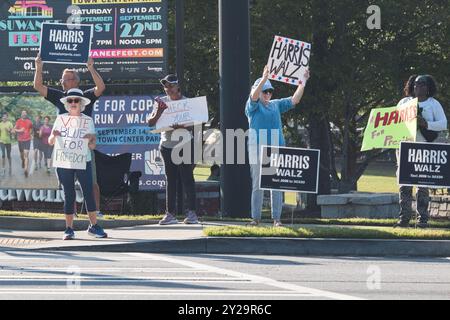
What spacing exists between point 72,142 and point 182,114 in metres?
1.89

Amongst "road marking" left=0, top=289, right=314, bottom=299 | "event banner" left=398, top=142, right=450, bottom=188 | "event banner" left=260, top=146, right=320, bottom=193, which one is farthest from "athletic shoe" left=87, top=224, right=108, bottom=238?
"road marking" left=0, top=289, right=314, bottom=299

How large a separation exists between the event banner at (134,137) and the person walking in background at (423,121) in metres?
6.29

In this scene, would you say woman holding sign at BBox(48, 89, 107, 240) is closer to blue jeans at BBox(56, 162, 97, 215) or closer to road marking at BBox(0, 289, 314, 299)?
blue jeans at BBox(56, 162, 97, 215)

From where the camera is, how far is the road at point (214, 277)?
8.73 meters

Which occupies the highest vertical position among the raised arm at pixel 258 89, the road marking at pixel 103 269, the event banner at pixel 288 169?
the raised arm at pixel 258 89

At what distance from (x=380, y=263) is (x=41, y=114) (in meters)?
9.50

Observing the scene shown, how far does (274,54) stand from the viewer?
13656 millimetres

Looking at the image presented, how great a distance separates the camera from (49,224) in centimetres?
1508

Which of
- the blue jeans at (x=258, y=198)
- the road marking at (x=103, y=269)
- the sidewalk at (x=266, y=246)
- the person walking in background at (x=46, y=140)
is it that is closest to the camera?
the road marking at (x=103, y=269)

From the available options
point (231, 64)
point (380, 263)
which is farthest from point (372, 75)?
point (380, 263)

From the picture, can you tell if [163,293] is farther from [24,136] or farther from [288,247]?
[24,136]

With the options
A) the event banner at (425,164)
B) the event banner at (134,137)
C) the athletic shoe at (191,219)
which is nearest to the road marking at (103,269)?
the athletic shoe at (191,219)

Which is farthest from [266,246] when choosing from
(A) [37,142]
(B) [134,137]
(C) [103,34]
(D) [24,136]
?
(D) [24,136]

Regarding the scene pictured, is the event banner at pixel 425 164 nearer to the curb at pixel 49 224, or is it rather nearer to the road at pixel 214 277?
the road at pixel 214 277
